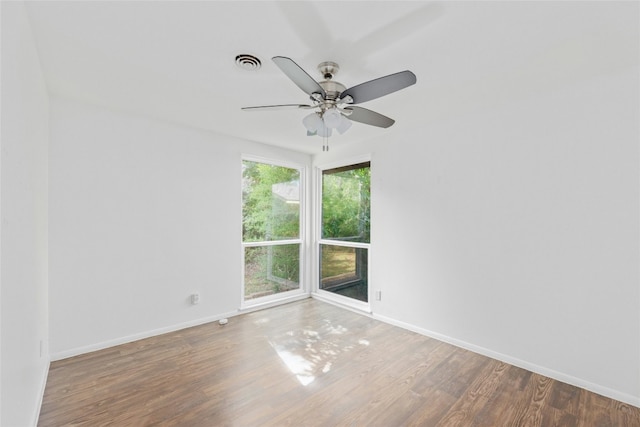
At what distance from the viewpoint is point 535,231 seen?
2457mm

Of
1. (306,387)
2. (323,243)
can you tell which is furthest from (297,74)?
(323,243)

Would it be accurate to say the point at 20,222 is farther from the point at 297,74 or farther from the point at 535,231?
the point at 535,231

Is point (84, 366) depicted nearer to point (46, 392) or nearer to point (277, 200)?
point (46, 392)

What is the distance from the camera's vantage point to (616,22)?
60.4 inches

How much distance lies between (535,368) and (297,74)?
2946 mm

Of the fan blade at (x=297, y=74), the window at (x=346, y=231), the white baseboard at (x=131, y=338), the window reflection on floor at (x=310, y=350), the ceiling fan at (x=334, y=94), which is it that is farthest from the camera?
the window at (x=346, y=231)

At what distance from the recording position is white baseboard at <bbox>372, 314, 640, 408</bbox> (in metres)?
2.07

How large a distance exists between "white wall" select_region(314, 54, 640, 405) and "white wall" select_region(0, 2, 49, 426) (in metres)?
3.15

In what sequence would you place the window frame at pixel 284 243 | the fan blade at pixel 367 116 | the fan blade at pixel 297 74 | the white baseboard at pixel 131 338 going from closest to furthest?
1. the fan blade at pixel 297 74
2. the fan blade at pixel 367 116
3. the white baseboard at pixel 131 338
4. the window frame at pixel 284 243

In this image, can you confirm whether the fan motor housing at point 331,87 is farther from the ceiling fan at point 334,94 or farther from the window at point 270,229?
the window at point 270,229

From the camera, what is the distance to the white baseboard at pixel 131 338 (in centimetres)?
261

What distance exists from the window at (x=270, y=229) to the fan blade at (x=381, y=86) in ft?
8.06

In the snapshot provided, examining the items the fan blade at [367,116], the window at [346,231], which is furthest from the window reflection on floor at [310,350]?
the fan blade at [367,116]

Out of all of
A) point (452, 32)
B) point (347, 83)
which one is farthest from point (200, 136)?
point (452, 32)
